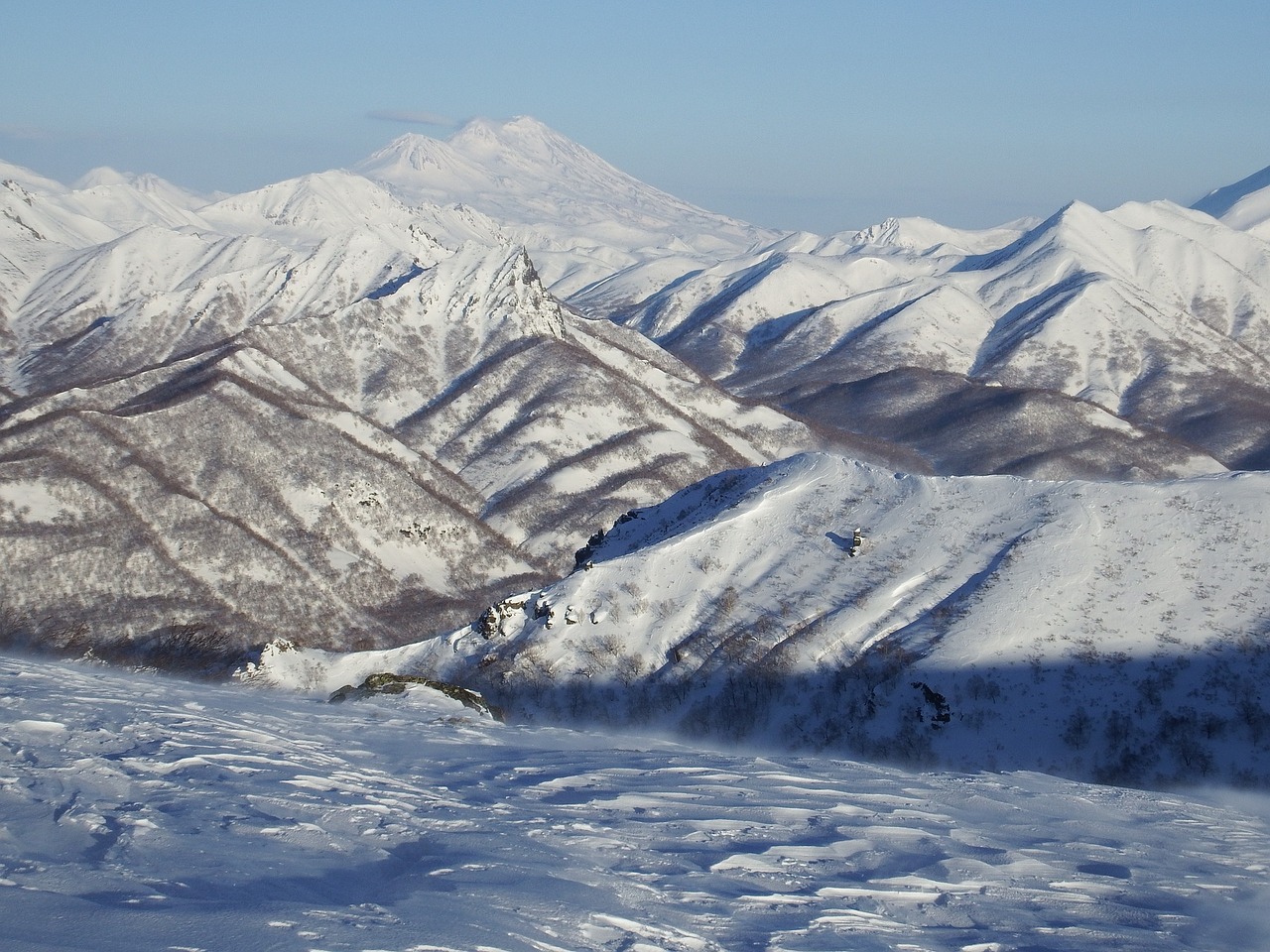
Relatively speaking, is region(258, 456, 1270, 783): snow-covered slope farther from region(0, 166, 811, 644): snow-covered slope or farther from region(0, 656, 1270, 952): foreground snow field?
region(0, 166, 811, 644): snow-covered slope

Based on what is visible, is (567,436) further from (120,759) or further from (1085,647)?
(120,759)

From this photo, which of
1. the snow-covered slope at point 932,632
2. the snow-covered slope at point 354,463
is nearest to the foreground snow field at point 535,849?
the snow-covered slope at point 932,632

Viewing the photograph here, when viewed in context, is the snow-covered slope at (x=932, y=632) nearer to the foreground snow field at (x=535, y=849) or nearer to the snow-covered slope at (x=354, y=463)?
the foreground snow field at (x=535, y=849)

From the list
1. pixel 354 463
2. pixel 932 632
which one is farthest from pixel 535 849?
pixel 354 463

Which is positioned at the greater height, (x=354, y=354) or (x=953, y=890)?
(x=354, y=354)

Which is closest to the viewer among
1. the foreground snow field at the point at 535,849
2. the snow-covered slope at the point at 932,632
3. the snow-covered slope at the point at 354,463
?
the foreground snow field at the point at 535,849

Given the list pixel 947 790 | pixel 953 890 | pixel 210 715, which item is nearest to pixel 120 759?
pixel 210 715
